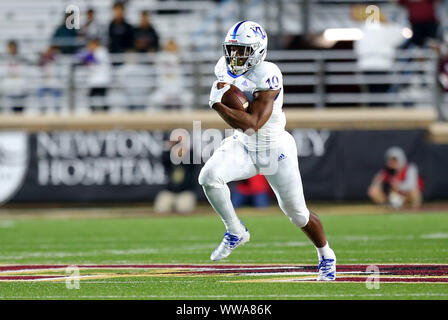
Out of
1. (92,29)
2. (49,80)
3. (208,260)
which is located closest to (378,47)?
(92,29)

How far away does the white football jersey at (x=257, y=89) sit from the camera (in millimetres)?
6637

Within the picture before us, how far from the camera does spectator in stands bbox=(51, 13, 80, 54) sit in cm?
1666

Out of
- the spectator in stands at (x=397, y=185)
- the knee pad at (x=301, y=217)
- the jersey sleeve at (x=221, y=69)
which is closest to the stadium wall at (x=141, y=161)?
the spectator in stands at (x=397, y=185)

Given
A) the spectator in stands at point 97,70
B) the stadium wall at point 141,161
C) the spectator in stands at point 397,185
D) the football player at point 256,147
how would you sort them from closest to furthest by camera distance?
the football player at point 256,147, the spectator in stands at point 397,185, the stadium wall at point 141,161, the spectator in stands at point 97,70

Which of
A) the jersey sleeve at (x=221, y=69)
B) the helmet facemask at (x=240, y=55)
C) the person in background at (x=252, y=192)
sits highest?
the helmet facemask at (x=240, y=55)

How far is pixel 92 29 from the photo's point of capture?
1652 centimetres

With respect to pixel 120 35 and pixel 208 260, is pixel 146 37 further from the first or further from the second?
pixel 208 260

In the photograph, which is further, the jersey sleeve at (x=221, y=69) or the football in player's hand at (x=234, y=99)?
the jersey sleeve at (x=221, y=69)

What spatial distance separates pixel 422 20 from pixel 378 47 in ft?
3.43

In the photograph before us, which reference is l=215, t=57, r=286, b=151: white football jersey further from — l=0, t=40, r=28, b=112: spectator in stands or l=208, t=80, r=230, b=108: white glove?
l=0, t=40, r=28, b=112: spectator in stands

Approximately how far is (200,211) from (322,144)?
2.29 m

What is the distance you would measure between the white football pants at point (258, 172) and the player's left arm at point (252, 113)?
1.10ft

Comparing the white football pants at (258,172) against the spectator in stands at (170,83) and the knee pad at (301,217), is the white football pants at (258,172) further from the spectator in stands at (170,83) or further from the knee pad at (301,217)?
the spectator in stands at (170,83)
